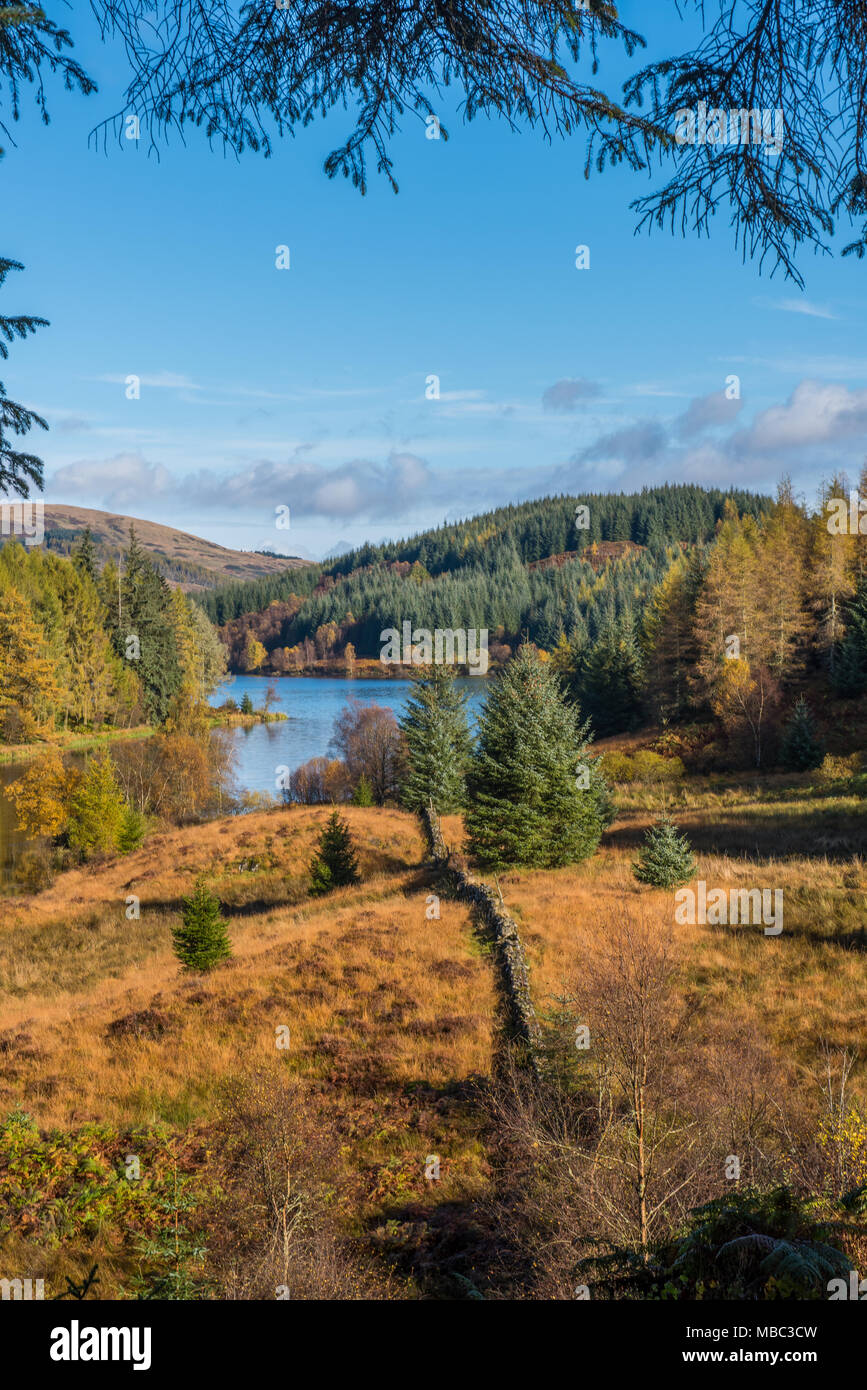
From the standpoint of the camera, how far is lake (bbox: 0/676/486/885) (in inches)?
1834

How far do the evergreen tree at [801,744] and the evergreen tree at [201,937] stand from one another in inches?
1493

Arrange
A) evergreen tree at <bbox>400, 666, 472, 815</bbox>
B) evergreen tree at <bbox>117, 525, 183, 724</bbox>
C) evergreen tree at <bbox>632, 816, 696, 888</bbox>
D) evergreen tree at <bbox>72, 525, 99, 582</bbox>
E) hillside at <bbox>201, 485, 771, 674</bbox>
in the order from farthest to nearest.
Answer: hillside at <bbox>201, 485, 771, 674</bbox>, evergreen tree at <bbox>72, 525, 99, 582</bbox>, evergreen tree at <bbox>117, 525, 183, 724</bbox>, evergreen tree at <bbox>400, 666, 472, 815</bbox>, evergreen tree at <bbox>632, 816, 696, 888</bbox>

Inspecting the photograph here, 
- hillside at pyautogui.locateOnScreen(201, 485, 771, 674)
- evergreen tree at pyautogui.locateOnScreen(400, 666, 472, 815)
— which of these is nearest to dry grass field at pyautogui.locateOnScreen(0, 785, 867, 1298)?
evergreen tree at pyautogui.locateOnScreen(400, 666, 472, 815)

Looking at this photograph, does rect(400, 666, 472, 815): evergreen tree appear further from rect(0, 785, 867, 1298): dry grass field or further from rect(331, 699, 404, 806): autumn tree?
rect(331, 699, 404, 806): autumn tree

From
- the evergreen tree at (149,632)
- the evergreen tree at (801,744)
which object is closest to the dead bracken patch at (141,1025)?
the evergreen tree at (801,744)

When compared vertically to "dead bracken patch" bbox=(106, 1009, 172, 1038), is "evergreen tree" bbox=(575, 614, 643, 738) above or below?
above

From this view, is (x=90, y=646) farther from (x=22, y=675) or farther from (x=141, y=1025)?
(x=141, y=1025)

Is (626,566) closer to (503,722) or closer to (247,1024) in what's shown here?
(503,722)

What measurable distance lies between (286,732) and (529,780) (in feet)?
182

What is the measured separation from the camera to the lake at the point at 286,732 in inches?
1834

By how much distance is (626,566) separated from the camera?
167625mm

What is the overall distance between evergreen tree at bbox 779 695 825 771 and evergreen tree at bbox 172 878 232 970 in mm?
37919
